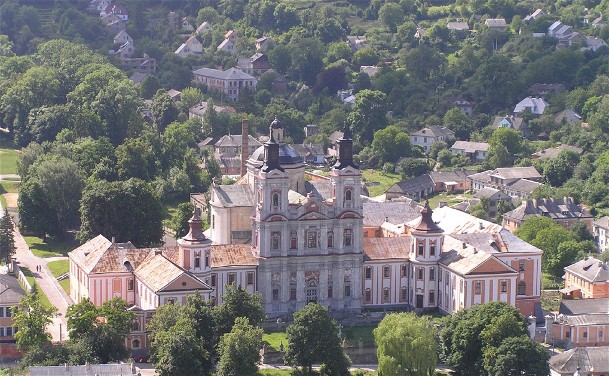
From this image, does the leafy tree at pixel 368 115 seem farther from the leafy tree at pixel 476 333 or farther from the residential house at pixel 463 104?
the leafy tree at pixel 476 333

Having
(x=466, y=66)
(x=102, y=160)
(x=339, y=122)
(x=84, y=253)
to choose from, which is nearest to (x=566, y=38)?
(x=466, y=66)

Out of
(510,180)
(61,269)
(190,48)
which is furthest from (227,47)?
(61,269)

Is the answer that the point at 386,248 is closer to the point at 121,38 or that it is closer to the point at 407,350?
the point at 407,350

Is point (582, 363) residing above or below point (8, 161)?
below

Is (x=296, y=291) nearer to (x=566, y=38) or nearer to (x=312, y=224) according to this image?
(x=312, y=224)

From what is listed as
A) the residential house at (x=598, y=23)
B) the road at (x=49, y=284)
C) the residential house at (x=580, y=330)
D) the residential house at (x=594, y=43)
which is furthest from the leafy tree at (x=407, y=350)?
the residential house at (x=598, y=23)
